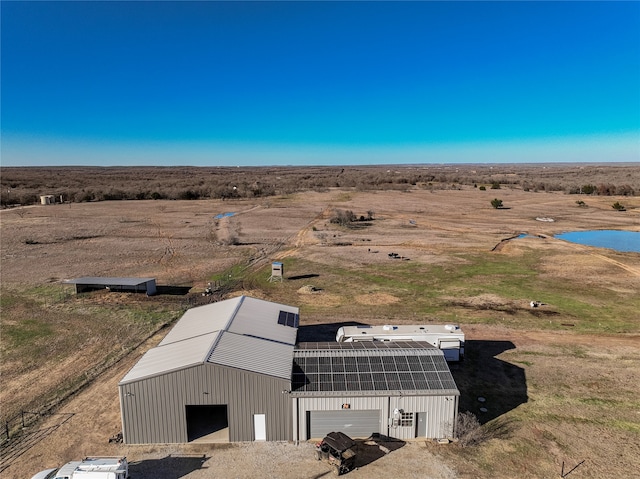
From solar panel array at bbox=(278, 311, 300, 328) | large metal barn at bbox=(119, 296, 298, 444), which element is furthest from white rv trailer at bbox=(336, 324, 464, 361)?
large metal barn at bbox=(119, 296, 298, 444)

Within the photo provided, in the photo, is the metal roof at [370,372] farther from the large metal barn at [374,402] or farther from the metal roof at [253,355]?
the metal roof at [253,355]

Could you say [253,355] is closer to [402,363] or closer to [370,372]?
[370,372]

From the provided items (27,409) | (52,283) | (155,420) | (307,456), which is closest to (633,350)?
(307,456)

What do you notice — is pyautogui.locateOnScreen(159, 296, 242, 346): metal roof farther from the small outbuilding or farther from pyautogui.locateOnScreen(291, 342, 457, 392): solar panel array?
the small outbuilding

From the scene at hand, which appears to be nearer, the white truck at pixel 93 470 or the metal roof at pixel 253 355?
the white truck at pixel 93 470

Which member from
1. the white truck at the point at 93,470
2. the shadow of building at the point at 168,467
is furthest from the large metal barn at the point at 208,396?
the white truck at the point at 93,470

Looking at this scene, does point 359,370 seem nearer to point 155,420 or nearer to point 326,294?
point 155,420

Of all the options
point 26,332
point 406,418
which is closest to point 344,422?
point 406,418
